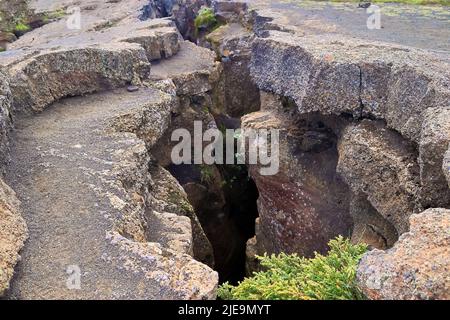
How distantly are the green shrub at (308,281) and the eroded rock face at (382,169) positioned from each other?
64.1 inches

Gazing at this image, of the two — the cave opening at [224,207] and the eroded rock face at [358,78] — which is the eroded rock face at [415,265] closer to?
the eroded rock face at [358,78]

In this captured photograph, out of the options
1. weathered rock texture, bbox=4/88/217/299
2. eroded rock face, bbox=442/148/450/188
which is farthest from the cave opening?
eroded rock face, bbox=442/148/450/188

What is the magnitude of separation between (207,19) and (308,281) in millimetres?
15709

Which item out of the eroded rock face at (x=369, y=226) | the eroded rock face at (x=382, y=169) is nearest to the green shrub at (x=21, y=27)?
the eroded rock face at (x=382, y=169)

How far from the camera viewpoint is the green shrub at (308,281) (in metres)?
5.08

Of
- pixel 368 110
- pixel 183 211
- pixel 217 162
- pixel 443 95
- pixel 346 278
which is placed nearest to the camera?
pixel 346 278

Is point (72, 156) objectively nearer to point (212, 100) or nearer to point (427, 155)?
point (427, 155)

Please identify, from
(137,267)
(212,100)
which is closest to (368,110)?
(137,267)

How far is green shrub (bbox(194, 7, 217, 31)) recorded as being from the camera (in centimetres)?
1911

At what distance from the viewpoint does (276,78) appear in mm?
10148

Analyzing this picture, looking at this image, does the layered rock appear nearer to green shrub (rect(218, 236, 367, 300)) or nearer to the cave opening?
the cave opening

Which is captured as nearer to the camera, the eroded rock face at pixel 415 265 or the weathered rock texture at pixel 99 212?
the eroded rock face at pixel 415 265

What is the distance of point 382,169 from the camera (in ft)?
26.1
